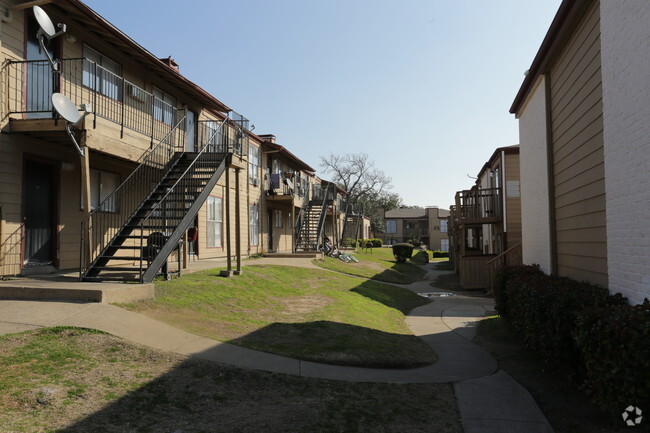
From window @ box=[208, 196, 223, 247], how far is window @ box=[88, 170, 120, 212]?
5.89 metres

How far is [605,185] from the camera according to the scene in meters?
6.12

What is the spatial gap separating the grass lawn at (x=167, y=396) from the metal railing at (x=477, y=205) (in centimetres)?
1704

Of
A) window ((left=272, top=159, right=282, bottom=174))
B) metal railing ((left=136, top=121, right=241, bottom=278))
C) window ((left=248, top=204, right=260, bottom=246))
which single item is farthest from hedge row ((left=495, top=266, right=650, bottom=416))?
window ((left=272, top=159, right=282, bottom=174))

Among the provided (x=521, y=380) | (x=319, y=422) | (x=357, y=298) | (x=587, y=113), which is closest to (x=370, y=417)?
(x=319, y=422)

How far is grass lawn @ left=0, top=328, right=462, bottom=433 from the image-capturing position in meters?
3.94

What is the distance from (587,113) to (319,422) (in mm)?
5910

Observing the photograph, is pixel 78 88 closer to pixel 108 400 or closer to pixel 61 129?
pixel 61 129

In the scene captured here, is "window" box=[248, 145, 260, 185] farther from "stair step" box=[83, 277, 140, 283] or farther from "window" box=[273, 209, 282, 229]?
"stair step" box=[83, 277, 140, 283]

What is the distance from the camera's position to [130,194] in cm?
1277

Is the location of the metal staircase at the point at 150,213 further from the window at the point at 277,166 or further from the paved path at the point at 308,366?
the window at the point at 277,166

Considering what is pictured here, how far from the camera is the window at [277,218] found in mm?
26770

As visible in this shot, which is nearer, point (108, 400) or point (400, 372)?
point (108, 400)

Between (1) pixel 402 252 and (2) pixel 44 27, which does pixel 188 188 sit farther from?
(1) pixel 402 252

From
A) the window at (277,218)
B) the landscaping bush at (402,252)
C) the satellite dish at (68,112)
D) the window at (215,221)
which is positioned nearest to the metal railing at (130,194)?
the satellite dish at (68,112)
